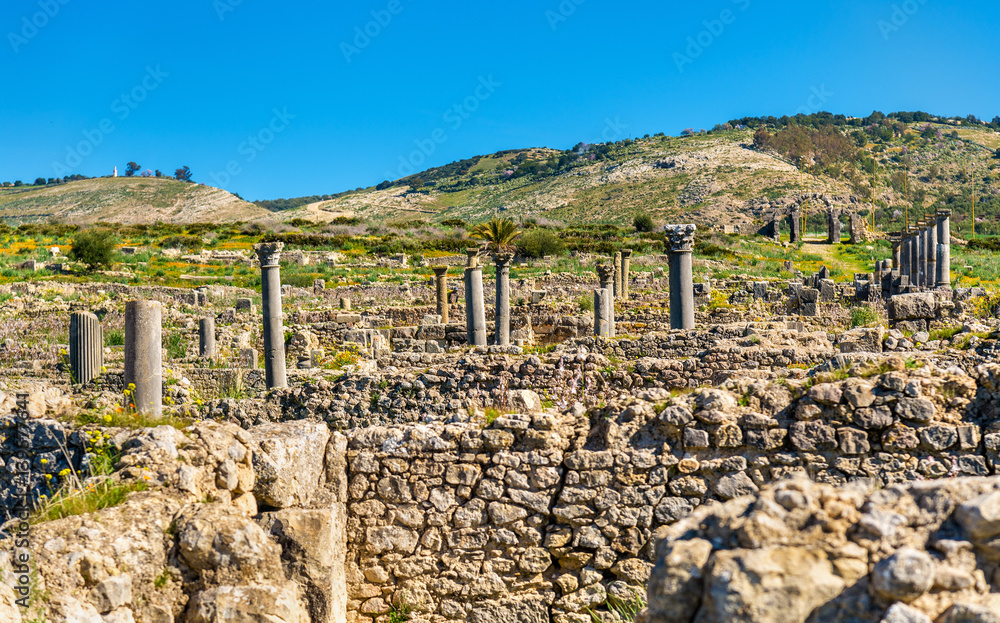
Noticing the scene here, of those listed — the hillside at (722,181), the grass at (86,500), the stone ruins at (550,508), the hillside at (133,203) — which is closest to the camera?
the stone ruins at (550,508)

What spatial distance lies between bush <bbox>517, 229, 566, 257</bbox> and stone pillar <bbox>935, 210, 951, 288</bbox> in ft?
82.4

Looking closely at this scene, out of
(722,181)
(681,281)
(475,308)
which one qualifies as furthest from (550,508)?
(722,181)

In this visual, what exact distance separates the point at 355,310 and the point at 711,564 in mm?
25586

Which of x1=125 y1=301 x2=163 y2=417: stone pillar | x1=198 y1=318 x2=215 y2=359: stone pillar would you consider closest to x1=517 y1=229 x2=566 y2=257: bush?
x1=198 y1=318 x2=215 y2=359: stone pillar

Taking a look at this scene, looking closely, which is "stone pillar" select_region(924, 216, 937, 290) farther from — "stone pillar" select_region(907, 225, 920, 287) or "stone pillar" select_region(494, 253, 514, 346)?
"stone pillar" select_region(494, 253, 514, 346)

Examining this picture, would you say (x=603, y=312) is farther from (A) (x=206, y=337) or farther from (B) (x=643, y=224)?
(B) (x=643, y=224)

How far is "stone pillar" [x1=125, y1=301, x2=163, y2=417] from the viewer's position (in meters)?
10.9

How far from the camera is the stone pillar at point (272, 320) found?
14445 mm

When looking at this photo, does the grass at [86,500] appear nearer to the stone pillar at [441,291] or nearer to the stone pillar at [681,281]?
the stone pillar at [681,281]

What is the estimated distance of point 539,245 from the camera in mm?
48750

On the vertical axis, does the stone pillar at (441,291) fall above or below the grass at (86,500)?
above

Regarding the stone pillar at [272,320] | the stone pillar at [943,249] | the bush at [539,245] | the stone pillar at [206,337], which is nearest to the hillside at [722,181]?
the bush at [539,245]

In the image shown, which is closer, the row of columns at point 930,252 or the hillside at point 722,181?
the row of columns at point 930,252

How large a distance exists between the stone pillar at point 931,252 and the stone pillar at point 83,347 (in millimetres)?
25391
